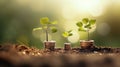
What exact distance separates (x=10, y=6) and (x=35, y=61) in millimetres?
19543

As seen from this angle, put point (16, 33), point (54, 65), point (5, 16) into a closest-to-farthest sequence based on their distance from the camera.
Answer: point (54, 65)
point (16, 33)
point (5, 16)

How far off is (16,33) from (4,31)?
110 cm

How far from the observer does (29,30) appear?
68.4 ft

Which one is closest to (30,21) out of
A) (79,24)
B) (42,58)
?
(79,24)

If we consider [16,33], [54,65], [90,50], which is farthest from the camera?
[16,33]

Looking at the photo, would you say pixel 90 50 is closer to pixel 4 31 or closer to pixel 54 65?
pixel 54 65

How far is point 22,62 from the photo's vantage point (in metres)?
2.25

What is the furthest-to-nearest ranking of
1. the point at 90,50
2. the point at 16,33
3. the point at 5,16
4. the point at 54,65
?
the point at 5,16
the point at 16,33
the point at 90,50
the point at 54,65

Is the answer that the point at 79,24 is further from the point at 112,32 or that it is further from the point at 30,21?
the point at 112,32

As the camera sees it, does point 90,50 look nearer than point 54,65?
No

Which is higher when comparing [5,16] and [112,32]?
[5,16]

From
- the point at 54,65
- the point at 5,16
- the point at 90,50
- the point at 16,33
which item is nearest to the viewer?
the point at 54,65

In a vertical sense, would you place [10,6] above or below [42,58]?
above

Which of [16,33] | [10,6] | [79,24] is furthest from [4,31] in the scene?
[79,24]
